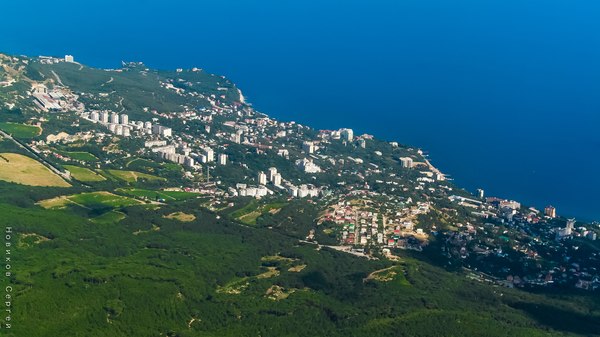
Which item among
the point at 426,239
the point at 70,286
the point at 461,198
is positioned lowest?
the point at 70,286

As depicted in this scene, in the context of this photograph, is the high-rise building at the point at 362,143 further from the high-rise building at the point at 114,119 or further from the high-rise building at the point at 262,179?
the high-rise building at the point at 114,119

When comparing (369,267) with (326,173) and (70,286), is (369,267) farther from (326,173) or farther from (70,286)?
(326,173)

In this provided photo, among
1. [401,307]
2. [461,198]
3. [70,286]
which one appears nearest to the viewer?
[70,286]

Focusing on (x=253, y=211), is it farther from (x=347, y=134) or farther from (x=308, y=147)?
(x=347, y=134)

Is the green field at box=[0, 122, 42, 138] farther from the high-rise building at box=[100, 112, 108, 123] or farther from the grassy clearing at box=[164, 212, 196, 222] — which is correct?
the grassy clearing at box=[164, 212, 196, 222]

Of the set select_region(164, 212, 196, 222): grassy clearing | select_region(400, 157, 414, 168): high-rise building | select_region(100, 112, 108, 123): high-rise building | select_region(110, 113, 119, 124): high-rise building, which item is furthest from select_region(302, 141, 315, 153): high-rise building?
select_region(164, 212, 196, 222): grassy clearing

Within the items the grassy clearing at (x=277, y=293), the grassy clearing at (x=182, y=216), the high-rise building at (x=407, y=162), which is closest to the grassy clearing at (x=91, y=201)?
the grassy clearing at (x=182, y=216)

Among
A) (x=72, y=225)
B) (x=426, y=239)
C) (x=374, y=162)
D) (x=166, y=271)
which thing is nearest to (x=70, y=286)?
(x=166, y=271)
